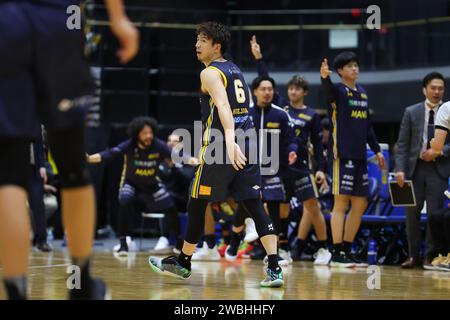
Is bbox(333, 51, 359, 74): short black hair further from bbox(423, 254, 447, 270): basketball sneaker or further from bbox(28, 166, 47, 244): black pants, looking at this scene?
bbox(28, 166, 47, 244): black pants

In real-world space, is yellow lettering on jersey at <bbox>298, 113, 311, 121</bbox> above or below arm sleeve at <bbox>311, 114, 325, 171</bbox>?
above

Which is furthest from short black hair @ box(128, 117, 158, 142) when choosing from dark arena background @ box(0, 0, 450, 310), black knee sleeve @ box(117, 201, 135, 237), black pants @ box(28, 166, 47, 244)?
black pants @ box(28, 166, 47, 244)

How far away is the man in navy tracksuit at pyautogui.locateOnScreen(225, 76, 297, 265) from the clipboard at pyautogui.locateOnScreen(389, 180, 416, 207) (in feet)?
3.83

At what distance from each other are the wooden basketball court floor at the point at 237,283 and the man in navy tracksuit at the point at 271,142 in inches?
30.7

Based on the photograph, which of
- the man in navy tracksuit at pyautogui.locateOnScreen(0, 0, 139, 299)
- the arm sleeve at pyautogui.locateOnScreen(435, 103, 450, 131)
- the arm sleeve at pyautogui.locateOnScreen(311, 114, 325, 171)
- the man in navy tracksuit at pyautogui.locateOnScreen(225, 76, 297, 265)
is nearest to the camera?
the man in navy tracksuit at pyautogui.locateOnScreen(0, 0, 139, 299)

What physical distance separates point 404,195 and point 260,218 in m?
2.93

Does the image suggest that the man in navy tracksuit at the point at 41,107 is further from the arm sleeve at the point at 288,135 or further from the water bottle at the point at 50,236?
the water bottle at the point at 50,236

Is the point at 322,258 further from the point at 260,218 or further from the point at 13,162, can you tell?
the point at 13,162

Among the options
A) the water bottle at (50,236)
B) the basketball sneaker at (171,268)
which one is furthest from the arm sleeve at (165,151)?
the basketball sneaker at (171,268)

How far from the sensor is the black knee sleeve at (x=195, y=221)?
5570 millimetres

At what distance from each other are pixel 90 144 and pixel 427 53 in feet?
19.7

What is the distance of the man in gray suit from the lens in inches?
316

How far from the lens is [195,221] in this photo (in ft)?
18.3
